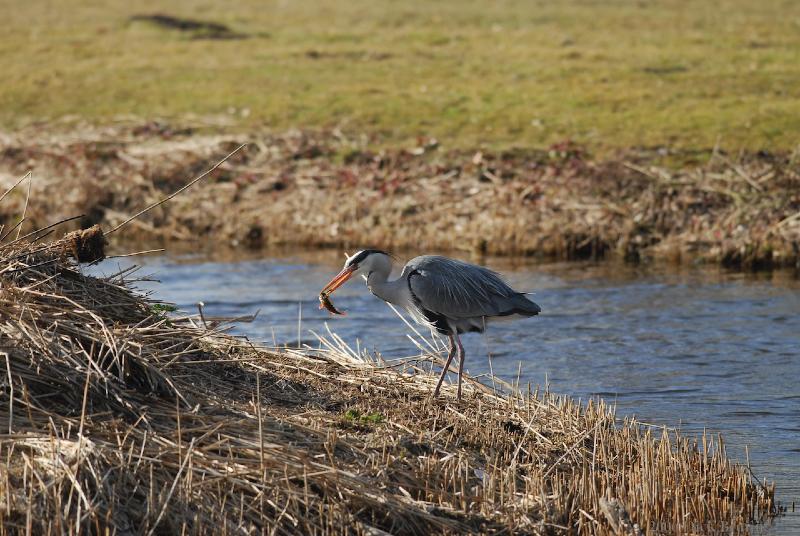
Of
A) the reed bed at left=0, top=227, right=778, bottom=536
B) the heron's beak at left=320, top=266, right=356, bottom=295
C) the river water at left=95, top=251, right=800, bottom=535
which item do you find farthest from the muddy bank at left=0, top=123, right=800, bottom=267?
the reed bed at left=0, top=227, right=778, bottom=536

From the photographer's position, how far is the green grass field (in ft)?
87.2

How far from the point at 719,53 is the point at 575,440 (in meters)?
28.6

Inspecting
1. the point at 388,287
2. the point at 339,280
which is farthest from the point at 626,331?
the point at 339,280

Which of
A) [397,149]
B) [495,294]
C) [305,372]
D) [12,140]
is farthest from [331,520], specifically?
[12,140]

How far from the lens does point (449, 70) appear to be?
34062mm

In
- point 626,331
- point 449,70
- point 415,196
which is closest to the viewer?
point 626,331

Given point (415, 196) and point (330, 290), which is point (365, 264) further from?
point (415, 196)

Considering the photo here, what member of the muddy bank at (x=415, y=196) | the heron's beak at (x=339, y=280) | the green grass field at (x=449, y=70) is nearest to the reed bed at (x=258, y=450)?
the heron's beak at (x=339, y=280)

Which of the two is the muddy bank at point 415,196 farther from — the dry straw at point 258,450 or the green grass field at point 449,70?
the dry straw at point 258,450

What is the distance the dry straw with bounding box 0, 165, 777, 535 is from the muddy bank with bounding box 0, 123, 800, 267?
1108 cm

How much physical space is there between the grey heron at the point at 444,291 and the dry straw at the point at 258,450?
1.06 meters

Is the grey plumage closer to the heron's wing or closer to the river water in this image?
the heron's wing

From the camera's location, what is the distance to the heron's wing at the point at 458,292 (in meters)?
10.5

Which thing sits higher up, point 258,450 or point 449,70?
point 449,70
